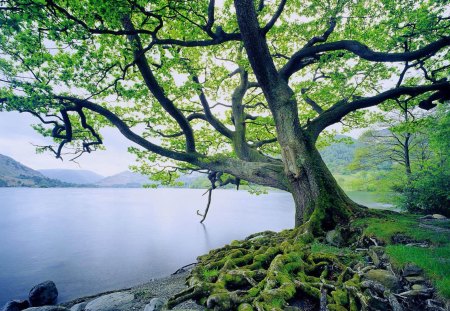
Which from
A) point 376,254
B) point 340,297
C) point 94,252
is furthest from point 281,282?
point 94,252

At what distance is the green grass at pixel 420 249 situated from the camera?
12.6 ft

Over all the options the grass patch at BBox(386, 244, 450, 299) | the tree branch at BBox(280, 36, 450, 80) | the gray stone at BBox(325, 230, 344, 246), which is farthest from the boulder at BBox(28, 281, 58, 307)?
the tree branch at BBox(280, 36, 450, 80)

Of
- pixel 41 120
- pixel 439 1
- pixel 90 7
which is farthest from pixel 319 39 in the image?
pixel 41 120

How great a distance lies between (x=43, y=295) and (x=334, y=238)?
484 inches

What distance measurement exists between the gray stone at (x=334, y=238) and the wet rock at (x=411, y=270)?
7.79 feet

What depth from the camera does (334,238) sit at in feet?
22.2

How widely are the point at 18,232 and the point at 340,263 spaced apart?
113 ft

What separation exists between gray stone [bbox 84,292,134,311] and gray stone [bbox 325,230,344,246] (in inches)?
218

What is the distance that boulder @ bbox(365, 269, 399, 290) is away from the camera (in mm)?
3896

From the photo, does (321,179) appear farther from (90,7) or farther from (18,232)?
(18,232)

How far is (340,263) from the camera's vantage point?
4902 millimetres

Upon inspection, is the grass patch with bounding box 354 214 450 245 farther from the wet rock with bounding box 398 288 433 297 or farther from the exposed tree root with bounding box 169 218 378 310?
the wet rock with bounding box 398 288 433 297

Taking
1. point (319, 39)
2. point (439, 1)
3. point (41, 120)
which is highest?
point (319, 39)

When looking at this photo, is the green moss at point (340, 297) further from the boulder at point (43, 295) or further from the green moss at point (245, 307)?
the boulder at point (43, 295)
